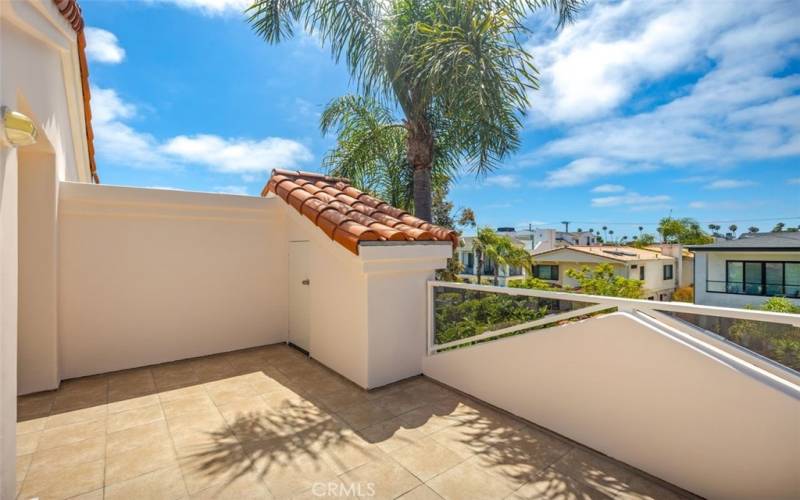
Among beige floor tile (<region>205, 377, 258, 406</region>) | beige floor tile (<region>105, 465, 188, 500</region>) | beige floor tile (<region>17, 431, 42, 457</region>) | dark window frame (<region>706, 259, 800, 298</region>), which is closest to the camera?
beige floor tile (<region>105, 465, 188, 500</region>)

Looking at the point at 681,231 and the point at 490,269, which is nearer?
the point at 490,269

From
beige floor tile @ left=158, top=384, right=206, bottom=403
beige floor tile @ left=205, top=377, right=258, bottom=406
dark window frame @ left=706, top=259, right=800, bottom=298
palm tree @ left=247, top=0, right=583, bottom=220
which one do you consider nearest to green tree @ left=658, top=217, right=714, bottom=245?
dark window frame @ left=706, top=259, right=800, bottom=298

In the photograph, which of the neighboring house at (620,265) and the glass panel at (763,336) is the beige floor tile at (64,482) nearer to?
the glass panel at (763,336)

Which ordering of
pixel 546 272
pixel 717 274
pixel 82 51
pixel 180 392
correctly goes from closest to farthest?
pixel 180 392, pixel 82 51, pixel 717 274, pixel 546 272

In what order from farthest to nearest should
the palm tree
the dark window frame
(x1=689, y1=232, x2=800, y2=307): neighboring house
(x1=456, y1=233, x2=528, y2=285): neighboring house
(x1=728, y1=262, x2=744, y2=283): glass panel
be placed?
(x1=456, y1=233, x2=528, y2=285): neighboring house → (x1=728, y1=262, x2=744, y2=283): glass panel → the dark window frame → (x1=689, y1=232, x2=800, y2=307): neighboring house → the palm tree

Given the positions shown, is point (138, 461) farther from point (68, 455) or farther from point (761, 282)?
point (761, 282)

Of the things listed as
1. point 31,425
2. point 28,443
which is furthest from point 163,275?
point 28,443

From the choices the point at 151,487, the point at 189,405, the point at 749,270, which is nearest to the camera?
the point at 151,487

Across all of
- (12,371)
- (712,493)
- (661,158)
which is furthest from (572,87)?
(661,158)

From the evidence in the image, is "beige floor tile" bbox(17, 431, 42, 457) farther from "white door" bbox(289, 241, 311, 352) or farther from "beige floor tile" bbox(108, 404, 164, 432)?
"white door" bbox(289, 241, 311, 352)

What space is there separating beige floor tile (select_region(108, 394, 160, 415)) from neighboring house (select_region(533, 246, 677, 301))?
1051 inches

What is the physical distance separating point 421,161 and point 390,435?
553 centimetres

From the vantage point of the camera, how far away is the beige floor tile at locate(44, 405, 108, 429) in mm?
3934

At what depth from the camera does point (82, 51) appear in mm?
5398
